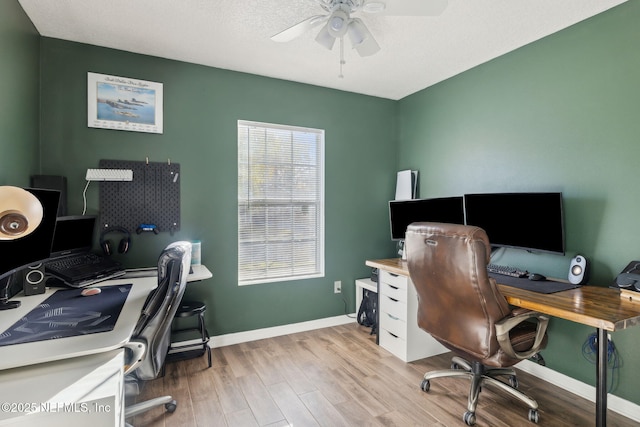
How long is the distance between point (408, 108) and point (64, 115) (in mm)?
3286

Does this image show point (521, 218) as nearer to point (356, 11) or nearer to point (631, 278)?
point (631, 278)

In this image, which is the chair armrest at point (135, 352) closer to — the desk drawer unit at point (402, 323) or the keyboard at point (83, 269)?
the keyboard at point (83, 269)

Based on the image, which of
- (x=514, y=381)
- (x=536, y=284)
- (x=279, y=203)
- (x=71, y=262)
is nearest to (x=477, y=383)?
(x=514, y=381)

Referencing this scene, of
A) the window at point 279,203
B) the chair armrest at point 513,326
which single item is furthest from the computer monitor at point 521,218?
the window at point 279,203

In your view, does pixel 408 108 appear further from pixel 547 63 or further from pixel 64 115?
pixel 64 115

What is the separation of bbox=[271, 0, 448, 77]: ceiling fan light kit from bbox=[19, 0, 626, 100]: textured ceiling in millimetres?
90

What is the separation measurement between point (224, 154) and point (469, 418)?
8.91 feet

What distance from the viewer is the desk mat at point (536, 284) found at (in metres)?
1.97

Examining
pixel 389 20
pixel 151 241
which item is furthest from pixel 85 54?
pixel 389 20

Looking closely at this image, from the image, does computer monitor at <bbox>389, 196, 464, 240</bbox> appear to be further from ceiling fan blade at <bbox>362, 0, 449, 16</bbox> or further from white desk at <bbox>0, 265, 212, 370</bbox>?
white desk at <bbox>0, 265, 212, 370</bbox>

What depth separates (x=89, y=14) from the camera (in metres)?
2.14

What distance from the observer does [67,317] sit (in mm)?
1477

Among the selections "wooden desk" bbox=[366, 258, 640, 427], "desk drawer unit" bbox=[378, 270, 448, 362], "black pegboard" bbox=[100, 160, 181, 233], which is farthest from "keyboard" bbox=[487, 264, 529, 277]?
"black pegboard" bbox=[100, 160, 181, 233]

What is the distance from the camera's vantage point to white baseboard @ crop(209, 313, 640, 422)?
1.99 m
